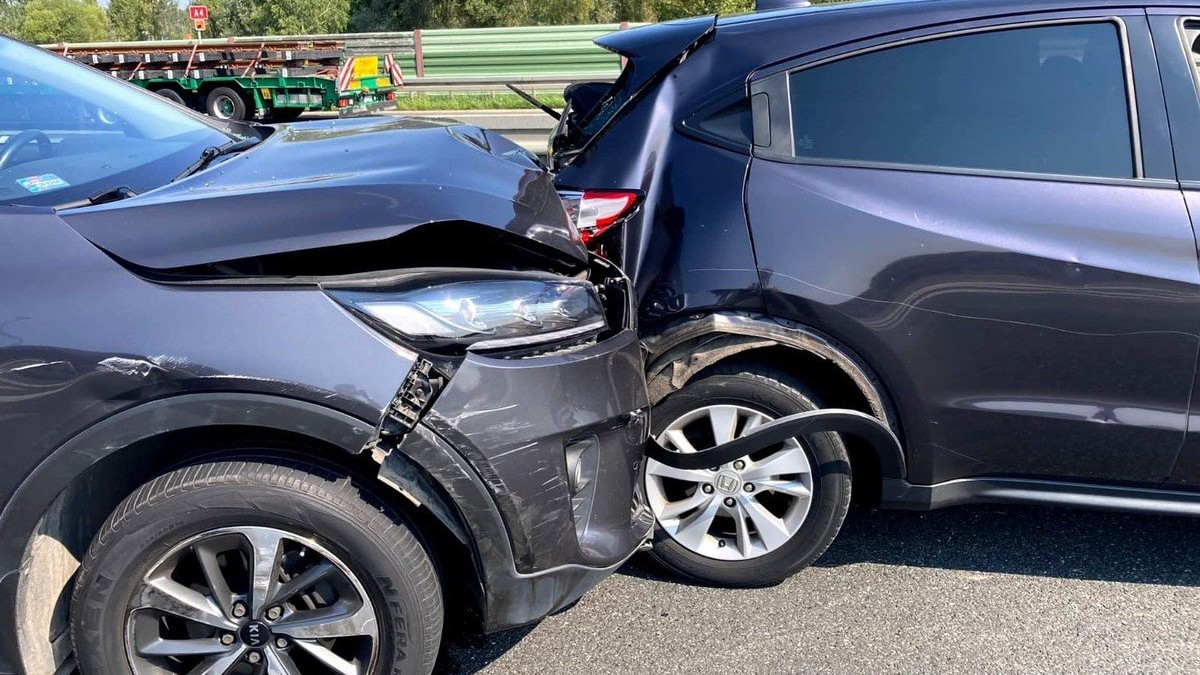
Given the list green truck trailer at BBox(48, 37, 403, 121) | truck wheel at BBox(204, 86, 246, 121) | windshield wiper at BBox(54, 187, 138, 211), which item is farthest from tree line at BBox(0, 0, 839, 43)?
windshield wiper at BBox(54, 187, 138, 211)

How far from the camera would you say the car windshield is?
257 centimetres

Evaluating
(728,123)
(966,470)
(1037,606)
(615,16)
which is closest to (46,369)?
(728,123)

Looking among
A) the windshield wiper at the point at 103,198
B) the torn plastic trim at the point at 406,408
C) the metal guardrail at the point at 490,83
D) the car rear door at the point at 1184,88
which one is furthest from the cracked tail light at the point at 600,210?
the metal guardrail at the point at 490,83

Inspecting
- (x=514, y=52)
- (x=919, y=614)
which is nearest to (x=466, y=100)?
(x=514, y=52)

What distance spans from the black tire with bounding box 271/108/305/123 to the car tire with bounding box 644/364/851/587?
1576cm

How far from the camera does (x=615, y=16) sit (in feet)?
105

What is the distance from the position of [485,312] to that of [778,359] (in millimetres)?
1097

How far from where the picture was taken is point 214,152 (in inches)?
114

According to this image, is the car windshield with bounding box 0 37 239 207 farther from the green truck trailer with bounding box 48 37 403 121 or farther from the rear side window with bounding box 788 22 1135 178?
the green truck trailer with bounding box 48 37 403 121

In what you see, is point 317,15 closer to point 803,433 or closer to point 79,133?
point 79,133

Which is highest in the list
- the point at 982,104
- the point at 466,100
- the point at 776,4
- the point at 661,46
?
the point at 776,4

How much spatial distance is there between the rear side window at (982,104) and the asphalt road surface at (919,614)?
50.9 inches

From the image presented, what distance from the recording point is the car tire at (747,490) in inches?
107

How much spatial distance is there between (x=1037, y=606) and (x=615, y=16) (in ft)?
104
